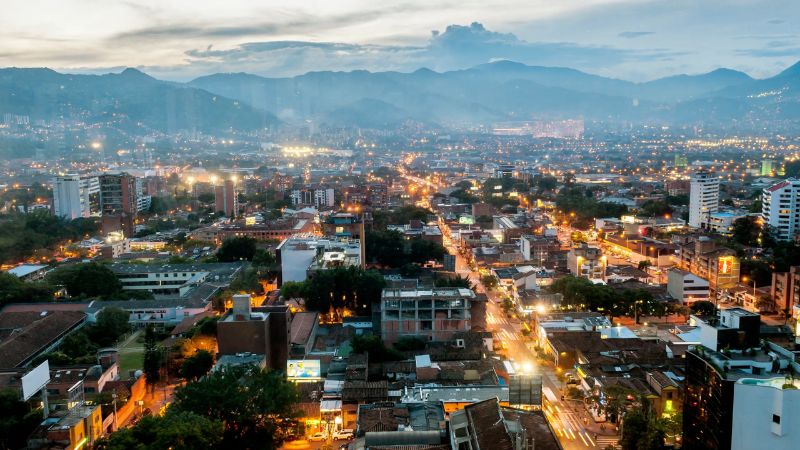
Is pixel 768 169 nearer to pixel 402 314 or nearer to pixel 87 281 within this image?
pixel 402 314

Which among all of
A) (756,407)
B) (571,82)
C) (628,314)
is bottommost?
(628,314)

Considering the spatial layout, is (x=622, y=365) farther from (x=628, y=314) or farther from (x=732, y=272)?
(x=732, y=272)

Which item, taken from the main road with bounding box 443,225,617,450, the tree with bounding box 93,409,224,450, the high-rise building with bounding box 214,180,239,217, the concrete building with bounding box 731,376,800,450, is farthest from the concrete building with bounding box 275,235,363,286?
the high-rise building with bounding box 214,180,239,217

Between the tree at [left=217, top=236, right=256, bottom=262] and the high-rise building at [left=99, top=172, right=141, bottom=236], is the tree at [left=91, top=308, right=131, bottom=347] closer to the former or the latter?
the tree at [left=217, top=236, right=256, bottom=262]

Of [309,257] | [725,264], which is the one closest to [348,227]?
[309,257]

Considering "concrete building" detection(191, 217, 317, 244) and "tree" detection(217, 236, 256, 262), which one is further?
"concrete building" detection(191, 217, 317, 244)

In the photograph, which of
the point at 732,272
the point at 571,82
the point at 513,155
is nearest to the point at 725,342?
the point at 732,272
